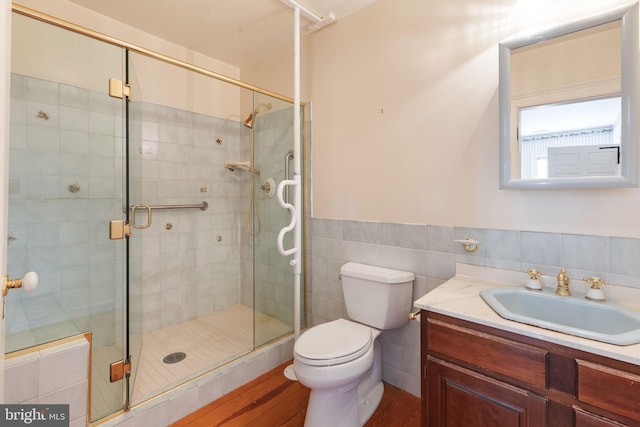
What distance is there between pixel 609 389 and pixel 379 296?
99 cm

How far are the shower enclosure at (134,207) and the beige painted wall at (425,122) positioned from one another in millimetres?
459

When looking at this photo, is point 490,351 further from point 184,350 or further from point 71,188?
point 71,188

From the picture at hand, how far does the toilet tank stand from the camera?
1673 millimetres

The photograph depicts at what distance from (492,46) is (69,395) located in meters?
2.61

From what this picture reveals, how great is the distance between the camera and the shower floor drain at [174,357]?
80.2 inches

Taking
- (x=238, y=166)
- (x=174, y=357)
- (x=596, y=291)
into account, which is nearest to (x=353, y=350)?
(x=596, y=291)

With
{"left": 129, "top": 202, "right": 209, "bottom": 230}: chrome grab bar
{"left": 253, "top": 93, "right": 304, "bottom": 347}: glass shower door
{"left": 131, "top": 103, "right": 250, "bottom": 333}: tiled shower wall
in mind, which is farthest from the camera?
{"left": 131, "top": 103, "right": 250, "bottom": 333}: tiled shower wall

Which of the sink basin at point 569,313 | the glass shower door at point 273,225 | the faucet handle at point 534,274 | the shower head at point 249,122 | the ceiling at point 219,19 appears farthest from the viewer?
the shower head at point 249,122

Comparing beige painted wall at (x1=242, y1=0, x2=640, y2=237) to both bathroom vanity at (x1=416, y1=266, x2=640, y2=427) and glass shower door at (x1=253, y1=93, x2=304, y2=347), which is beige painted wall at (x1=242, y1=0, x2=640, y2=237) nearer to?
glass shower door at (x1=253, y1=93, x2=304, y2=347)

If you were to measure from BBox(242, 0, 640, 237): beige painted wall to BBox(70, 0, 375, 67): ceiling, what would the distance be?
20cm

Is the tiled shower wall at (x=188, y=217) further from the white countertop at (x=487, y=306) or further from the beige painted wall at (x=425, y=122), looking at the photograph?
the white countertop at (x=487, y=306)

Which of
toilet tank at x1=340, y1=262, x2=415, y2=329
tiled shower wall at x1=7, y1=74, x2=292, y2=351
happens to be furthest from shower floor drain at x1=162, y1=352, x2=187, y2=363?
toilet tank at x1=340, y1=262, x2=415, y2=329

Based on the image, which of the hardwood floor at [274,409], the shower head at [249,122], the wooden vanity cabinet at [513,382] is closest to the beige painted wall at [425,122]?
the shower head at [249,122]

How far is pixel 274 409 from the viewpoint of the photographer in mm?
1680
